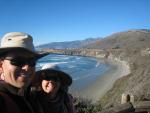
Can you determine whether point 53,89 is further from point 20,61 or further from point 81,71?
point 81,71

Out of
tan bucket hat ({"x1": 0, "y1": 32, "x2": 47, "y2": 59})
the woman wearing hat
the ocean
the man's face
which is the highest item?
tan bucket hat ({"x1": 0, "y1": 32, "x2": 47, "y2": 59})

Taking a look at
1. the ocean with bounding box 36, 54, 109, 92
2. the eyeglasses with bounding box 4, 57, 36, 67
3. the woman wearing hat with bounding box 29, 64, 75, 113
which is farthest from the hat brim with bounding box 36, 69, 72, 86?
the ocean with bounding box 36, 54, 109, 92

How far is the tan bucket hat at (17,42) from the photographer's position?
189 cm

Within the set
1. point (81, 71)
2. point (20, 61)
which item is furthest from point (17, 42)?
point (81, 71)

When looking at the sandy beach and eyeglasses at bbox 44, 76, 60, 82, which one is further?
the sandy beach

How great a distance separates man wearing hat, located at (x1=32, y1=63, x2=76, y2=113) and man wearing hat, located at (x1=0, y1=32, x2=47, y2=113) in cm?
77

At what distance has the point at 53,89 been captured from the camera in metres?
2.90

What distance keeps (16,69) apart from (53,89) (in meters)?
1.05

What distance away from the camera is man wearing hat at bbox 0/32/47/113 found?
1.82 metres

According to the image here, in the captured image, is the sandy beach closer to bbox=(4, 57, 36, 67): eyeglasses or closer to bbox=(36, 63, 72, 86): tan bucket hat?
bbox=(36, 63, 72, 86): tan bucket hat

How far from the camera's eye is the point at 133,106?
6.46 meters

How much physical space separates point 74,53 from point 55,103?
15547 centimetres

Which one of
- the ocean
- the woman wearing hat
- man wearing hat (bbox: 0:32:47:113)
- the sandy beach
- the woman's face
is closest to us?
man wearing hat (bbox: 0:32:47:113)

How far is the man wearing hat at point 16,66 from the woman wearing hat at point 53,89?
77 centimetres
